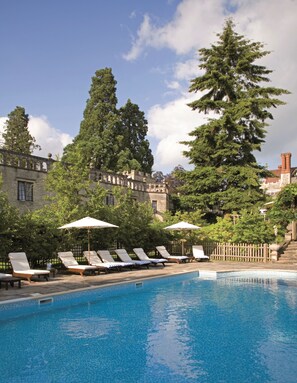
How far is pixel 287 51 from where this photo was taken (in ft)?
50.6

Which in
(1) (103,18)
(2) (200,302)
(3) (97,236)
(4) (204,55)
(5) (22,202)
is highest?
(4) (204,55)

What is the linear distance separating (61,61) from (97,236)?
8.78 m

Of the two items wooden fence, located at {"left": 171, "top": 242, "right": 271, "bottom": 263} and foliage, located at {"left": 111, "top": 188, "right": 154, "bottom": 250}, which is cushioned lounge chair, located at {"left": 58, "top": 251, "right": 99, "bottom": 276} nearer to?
foliage, located at {"left": 111, "top": 188, "right": 154, "bottom": 250}

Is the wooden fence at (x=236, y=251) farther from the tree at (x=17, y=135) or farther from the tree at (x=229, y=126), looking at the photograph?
the tree at (x=17, y=135)

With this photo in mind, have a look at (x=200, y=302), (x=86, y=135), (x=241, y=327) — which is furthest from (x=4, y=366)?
(x=86, y=135)

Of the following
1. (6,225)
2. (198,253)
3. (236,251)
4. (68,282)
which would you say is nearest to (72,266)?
(68,282)

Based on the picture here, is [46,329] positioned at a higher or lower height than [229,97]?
lower

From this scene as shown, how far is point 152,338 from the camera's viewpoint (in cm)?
795

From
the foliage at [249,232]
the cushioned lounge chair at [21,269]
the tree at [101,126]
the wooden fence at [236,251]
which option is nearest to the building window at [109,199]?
the tree at [101,126]

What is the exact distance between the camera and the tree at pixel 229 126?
30.0 m

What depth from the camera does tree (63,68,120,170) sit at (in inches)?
1655

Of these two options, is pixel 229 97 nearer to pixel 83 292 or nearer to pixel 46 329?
pixel 83 292

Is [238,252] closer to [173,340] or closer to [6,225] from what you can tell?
[6,225]

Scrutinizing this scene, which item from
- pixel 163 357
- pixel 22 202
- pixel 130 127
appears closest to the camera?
pixel 163 357
